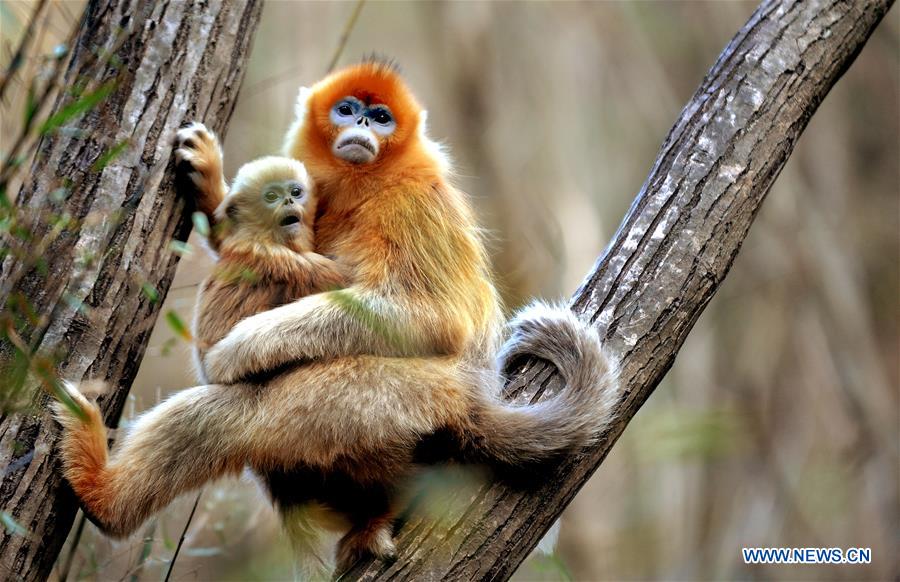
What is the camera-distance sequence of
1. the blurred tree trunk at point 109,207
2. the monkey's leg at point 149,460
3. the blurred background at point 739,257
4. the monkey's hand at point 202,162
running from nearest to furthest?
1. the blurred tree trunk at point 109,207
2. the monkey's leg at point 149,460
3. the monkey's hand at point 202,162
4. the blurred background at point 739,257

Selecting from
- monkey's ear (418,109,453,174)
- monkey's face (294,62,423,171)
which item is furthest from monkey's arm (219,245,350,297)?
monkey's ear (418,109,453,174)

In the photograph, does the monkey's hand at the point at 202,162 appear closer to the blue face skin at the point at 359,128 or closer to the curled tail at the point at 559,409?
the blue face skin at the point at 359,128

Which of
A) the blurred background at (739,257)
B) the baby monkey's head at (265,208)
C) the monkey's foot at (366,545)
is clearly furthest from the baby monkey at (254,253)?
the blurred background at (739,257)

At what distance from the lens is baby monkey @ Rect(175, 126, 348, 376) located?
3.58 m

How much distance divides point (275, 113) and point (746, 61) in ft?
20.3

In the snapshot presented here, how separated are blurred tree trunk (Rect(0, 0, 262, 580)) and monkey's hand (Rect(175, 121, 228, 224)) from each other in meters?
0.05

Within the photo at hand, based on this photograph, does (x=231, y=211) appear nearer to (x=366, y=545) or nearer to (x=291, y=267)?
(x=291, y=267)

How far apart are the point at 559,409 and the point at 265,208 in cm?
135

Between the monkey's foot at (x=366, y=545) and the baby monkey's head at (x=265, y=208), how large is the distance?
112 centimetres

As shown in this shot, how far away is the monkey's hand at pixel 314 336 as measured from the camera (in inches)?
132

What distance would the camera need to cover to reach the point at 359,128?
398 cm

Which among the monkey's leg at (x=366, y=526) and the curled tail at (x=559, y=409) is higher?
the curled tail at (x=559, y=409)

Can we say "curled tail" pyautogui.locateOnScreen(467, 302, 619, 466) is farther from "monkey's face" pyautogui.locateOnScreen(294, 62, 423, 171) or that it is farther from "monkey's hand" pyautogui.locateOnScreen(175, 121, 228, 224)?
"monkey's hand" pyautogui.locateOnScreen(175, 121, 228, 224)

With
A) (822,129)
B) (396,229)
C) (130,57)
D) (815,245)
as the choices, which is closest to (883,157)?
(822,129)
